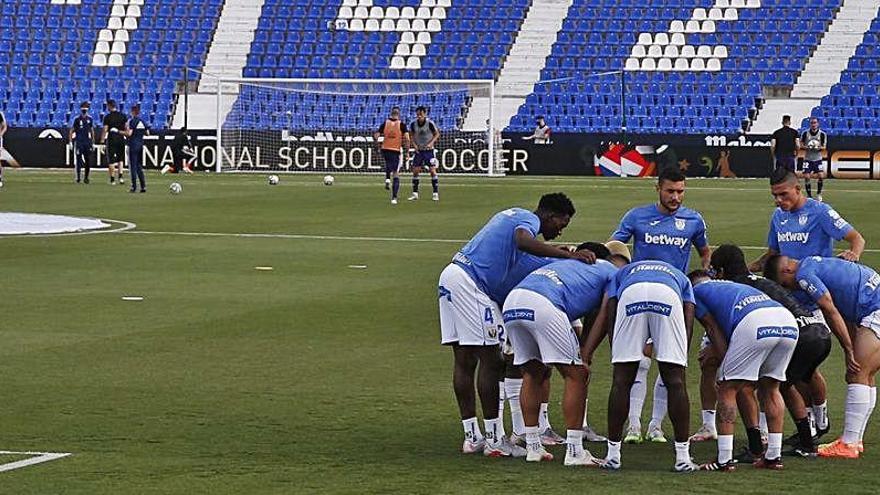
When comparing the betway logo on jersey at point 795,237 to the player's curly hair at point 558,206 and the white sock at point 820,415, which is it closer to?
the white sock at point 820,415

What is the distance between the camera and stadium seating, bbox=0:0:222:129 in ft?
197

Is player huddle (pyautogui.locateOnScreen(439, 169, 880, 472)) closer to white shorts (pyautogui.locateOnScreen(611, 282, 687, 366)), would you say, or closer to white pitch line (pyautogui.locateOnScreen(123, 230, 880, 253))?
white shorts (pyautogui.locateOnScreen(611, 282, 687, 366))

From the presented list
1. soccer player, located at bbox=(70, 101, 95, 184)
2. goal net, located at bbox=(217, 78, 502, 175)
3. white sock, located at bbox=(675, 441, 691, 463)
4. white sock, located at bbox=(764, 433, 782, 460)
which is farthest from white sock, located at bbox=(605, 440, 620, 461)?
goal net, located at bbox=(217, 78, 502, 175)

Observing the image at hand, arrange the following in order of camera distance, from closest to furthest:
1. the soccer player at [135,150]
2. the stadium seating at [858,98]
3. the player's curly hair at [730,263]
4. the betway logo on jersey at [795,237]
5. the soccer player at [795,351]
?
the soccer player at [795,351] → the player's curly hair at [730,263] → the betway logo on jersey at [795,237] → the soccer player at [135,150] → the stadium seating at [858,98]

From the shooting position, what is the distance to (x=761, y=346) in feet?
33.8

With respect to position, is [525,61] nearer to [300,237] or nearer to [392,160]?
[392,160]

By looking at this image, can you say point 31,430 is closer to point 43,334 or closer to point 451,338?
point 451,338

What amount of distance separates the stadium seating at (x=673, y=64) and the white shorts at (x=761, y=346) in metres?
45.3

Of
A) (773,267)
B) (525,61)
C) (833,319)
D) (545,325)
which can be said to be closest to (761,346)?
(833,319)

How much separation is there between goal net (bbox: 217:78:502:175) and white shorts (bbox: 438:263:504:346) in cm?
4018

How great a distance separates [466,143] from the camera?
53.9 metres

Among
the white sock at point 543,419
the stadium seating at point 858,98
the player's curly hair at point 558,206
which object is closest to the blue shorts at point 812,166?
the stadium seating at point 858,98

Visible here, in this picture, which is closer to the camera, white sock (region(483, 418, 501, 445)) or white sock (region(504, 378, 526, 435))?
white sock (region(483, 418, 501, 445))

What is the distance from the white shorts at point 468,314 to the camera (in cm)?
1109
